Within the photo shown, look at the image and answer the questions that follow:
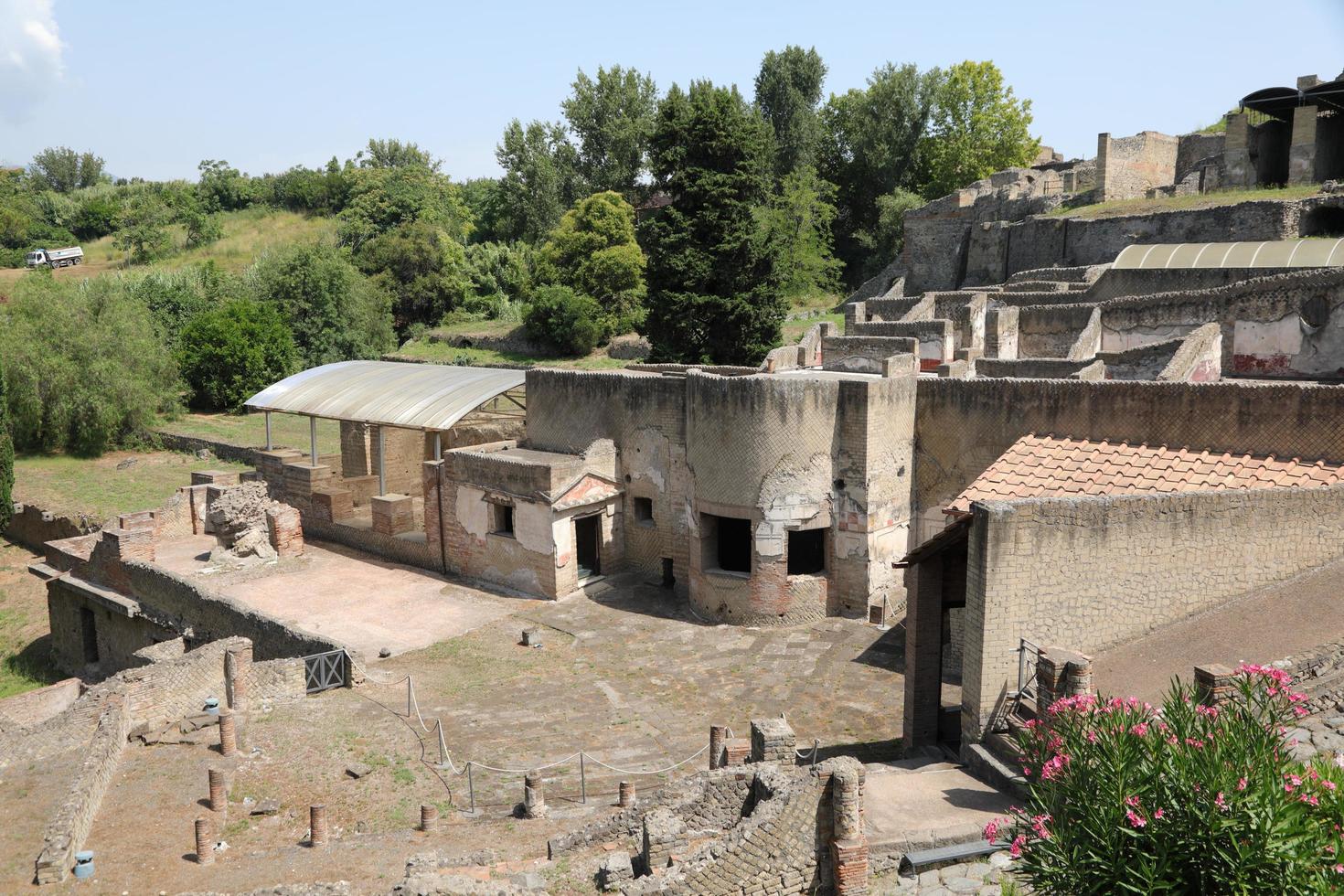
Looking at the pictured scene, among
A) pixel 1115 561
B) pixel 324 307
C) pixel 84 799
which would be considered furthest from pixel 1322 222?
pixel 324 307

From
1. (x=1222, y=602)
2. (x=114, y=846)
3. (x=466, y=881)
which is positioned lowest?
(x=114, y=846)

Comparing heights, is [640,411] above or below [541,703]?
above

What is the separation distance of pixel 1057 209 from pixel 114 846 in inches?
1220

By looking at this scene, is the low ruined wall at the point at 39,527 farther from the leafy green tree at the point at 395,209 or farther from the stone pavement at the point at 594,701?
the leafy green tree at the point at 395,209

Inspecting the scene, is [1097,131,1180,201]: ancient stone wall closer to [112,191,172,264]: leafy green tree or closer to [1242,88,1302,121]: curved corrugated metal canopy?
[1242,88,1302,121]: curved corrugated metal canopy

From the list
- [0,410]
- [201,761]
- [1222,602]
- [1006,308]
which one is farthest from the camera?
[0,410]

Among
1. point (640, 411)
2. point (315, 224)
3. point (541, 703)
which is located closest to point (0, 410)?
point (640, 411)

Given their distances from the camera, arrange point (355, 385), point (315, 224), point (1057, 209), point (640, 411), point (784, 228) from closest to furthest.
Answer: point (640, 411)
point (355, 385)
point (1057, 209)
point (784, 228)
point (315, 224)

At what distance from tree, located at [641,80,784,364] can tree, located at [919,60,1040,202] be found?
1958 centimetres

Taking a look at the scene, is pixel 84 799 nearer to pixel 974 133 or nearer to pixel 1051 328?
pixel 1051 328

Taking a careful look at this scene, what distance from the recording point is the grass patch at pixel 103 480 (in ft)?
100

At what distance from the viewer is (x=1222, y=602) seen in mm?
10734

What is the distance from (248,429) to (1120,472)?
33.9 meters

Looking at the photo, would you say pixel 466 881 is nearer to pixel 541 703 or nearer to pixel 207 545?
pixel 541 703
